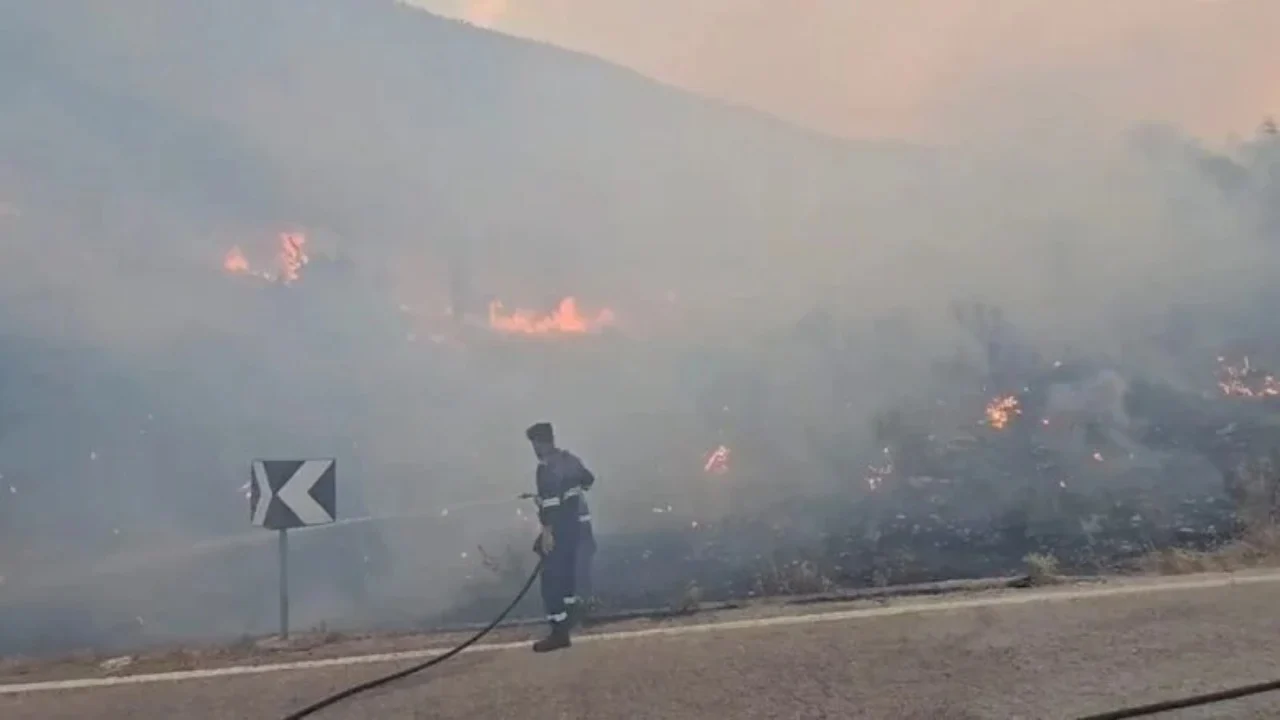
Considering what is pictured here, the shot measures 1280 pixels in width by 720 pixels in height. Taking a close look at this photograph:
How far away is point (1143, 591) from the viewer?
22.0 ft

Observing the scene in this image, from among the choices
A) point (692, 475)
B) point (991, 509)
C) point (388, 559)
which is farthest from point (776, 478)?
point (388, 559)

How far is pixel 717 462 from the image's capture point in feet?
Result: 85.3

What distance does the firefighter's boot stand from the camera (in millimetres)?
6477

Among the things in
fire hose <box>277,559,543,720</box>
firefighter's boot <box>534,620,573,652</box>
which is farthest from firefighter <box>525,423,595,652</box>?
firefighter's boot <box>534,620,573,652</box>

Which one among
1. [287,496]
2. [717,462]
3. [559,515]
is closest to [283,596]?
[287,496]

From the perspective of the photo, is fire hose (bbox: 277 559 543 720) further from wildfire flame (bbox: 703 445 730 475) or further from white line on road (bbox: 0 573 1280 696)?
wildfire flame (bbox: 703 445 730 475)

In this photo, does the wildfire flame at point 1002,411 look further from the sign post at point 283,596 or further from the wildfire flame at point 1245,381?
the sign post at point 283,596

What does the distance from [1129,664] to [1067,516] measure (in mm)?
10512

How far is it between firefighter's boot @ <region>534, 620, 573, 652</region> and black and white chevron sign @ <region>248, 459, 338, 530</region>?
7.59 ft

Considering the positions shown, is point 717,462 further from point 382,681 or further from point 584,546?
point 382,681

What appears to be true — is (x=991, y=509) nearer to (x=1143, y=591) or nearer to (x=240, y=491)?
(x=1143, y=591)

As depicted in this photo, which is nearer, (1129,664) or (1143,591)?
(1129,664)

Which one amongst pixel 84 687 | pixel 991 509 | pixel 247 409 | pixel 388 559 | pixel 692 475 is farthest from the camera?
pixel 247 409

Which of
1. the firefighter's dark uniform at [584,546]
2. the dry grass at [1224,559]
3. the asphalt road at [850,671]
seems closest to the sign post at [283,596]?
the asphalt road at [850,671]
